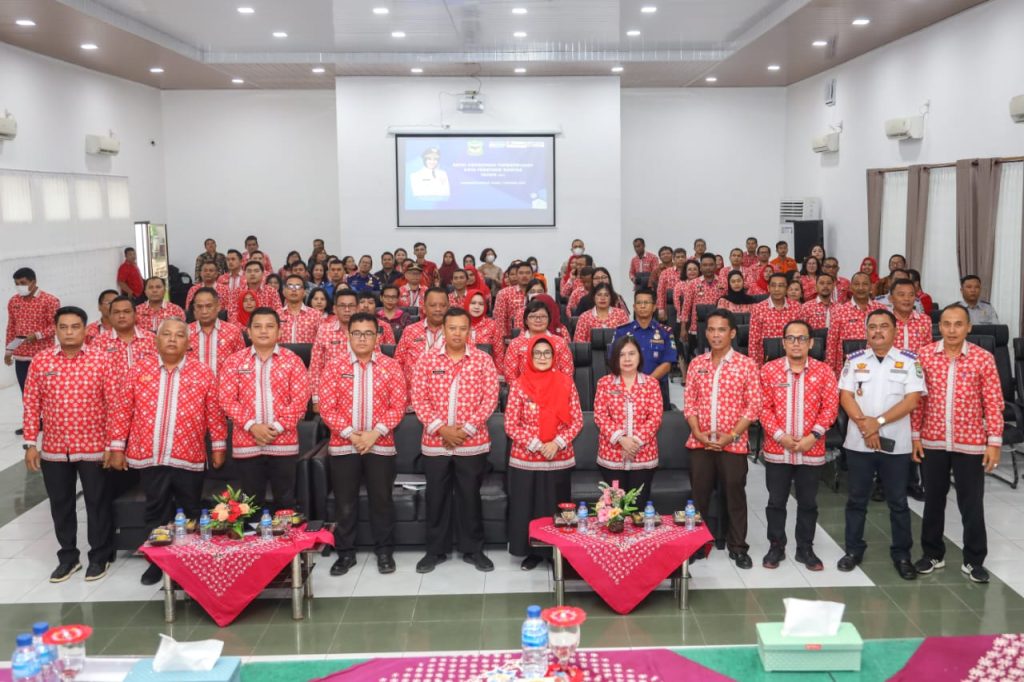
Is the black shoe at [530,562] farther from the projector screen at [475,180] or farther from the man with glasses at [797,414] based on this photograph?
the projector screen at [475,180]

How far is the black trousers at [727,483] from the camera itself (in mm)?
5727

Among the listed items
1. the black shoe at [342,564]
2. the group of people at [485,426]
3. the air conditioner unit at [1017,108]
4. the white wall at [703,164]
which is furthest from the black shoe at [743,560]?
the white wall at [703,164]

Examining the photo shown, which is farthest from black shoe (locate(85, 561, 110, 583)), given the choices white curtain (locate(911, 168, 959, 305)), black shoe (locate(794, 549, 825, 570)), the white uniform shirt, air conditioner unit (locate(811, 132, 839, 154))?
air conditioner unit (locate(811, 132, 839, 154))

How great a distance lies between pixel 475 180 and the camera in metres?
15.6

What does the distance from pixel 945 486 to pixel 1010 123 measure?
19.1 ft

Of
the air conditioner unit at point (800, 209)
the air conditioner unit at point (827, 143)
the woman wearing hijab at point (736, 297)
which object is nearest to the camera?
the woman wearing hijab at point (736, 297)

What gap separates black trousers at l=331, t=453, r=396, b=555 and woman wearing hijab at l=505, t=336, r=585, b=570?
766mm

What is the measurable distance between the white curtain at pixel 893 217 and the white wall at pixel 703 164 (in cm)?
495

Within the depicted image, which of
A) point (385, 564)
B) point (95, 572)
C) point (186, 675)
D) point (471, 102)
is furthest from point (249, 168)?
point (186, 675)

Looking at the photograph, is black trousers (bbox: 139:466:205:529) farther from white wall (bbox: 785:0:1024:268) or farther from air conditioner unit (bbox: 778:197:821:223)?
air conditioner unit (bbox: 778:197:821:223)

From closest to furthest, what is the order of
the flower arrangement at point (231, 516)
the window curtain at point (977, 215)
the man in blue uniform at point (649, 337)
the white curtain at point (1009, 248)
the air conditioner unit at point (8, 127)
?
the flower arrangement at point (231, 516) → the man in blue uniform at point (649, 337) → the white curtain at point (1009, 248) → the window curtain at point (977, 215) → the air conditioner unit at point (8, 127)

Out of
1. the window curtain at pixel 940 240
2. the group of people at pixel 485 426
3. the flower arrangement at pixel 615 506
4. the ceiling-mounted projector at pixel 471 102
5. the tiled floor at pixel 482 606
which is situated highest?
the ceiling-mounted projector at pixel 471 102

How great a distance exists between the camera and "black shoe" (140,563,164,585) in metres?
5.67

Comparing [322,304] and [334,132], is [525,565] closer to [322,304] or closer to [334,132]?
[322,304]
